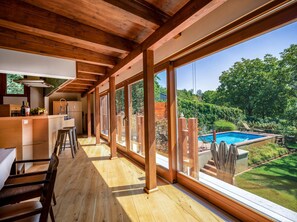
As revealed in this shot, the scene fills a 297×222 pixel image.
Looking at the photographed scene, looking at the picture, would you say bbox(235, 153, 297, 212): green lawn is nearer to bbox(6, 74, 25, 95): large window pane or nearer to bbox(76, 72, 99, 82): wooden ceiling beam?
bbox(76, 72, 99, 82): wooden ceiling beam

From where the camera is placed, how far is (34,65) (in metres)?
3.51

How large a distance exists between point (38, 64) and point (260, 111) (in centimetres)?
437

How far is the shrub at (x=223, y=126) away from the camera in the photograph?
1.90m

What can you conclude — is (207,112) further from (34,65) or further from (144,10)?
(34,65)

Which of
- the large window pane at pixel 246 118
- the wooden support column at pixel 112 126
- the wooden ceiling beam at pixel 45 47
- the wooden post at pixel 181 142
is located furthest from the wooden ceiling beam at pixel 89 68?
the wooden post at pixel 181 142

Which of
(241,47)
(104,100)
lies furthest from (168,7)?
(104,100)

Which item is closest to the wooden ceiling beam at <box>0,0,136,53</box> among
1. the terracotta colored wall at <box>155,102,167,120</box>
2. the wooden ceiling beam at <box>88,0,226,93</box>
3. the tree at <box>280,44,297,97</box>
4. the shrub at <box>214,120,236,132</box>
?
the wooden ceiling beam at <box>88,0,226,93</box>

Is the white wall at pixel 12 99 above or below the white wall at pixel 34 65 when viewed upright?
below

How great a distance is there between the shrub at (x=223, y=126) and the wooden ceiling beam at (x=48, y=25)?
2011 mm

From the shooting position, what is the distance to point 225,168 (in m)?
1.96

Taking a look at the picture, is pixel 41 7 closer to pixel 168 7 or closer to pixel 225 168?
pixel 168 7

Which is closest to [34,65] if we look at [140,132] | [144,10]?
[140,132]

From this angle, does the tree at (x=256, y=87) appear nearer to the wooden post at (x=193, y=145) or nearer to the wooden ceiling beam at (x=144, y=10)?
the wooden post at (x=193, y=145)

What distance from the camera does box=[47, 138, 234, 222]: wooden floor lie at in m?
1.75
